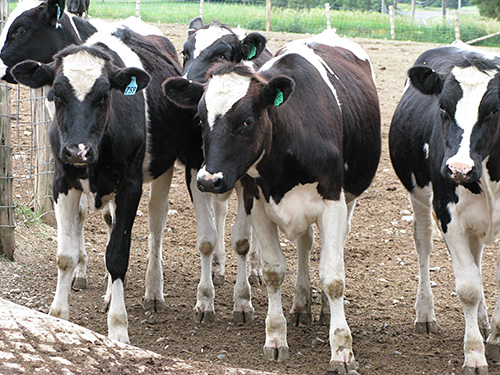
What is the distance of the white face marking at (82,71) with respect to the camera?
5418mm

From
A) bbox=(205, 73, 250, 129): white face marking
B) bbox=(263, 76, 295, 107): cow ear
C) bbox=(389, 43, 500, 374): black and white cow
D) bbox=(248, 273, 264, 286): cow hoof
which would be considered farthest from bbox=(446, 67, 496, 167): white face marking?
bbox=(248, 273, 264, 286): cow hoof

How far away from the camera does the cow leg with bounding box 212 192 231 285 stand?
307 inches

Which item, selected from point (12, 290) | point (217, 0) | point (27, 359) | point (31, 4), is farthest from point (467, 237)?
point (217, 0)

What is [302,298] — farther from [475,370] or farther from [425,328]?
[475,370]

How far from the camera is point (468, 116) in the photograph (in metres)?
5.18

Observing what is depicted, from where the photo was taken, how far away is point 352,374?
17.9 feet

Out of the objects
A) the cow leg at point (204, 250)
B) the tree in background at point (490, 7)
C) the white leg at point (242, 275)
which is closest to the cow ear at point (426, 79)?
the white leg at point (242, 275)

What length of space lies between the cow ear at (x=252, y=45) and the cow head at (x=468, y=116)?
2.07 metres

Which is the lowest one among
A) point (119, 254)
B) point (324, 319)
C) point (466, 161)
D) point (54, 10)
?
point (324, 319)

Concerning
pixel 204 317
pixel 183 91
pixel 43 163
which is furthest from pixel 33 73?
pixel 43 163

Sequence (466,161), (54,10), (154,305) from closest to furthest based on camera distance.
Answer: (466,161) < (154,305) < (54,10)

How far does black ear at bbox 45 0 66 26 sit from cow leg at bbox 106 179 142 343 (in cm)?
252

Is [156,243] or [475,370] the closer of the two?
[475,370]

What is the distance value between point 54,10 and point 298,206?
11.4 feet
